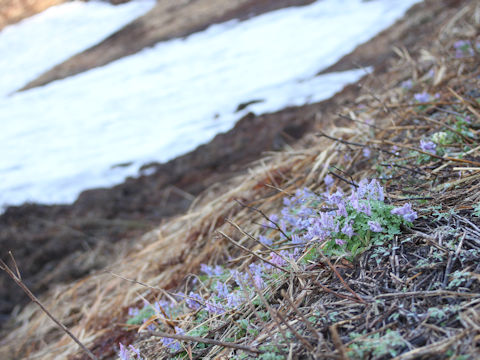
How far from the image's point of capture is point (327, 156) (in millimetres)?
2541

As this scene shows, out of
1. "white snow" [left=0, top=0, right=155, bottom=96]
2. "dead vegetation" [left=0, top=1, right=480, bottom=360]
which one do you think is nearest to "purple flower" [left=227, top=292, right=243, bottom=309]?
"dead vegetation" [left=0, top=1, right=480, bottom=360]

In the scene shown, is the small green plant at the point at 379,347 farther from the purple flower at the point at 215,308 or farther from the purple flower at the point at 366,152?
the purple flower at the point at 366,152

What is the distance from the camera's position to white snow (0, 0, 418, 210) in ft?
19.8

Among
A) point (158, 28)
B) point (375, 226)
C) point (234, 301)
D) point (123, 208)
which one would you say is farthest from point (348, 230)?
point (158, 28)

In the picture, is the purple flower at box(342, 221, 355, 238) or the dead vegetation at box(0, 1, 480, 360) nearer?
the dead vegetation at box(0, 1, 480, 360)

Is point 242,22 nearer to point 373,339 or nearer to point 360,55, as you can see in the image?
point 360,55

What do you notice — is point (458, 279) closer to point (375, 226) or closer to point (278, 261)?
point (375, 226)

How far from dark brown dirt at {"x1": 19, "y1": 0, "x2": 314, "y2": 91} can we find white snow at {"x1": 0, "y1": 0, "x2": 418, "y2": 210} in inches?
16.7

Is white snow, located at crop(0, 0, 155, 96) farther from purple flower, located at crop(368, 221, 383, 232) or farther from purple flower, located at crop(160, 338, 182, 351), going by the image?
purple flower, located at crop(368, 221, 383, 232)

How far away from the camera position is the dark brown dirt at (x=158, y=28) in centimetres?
1043

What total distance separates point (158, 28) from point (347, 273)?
1108 centimetres

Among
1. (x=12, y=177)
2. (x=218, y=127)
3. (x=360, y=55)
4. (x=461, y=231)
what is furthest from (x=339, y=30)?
(x=461, y=231)

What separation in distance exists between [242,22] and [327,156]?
8.53m

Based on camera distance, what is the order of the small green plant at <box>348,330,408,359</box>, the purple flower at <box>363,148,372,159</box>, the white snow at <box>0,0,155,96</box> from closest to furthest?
1. the small green plant at <box>348,330,408,359</box>
2. the purple flower at <box>363,148,372,159</box>
3. the white snow at <box>0,0,155,96</box>
